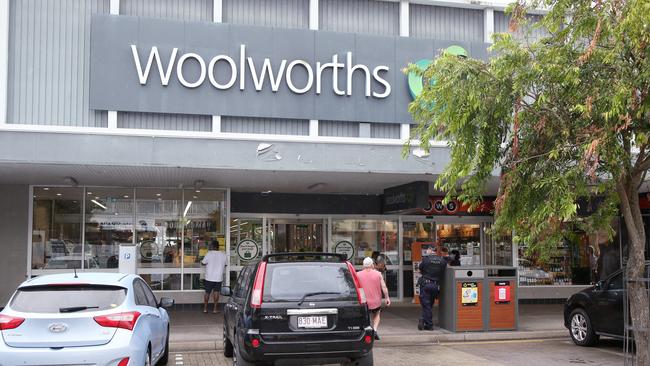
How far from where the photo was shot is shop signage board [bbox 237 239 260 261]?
1712 cm

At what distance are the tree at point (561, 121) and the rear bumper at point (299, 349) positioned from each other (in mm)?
2314

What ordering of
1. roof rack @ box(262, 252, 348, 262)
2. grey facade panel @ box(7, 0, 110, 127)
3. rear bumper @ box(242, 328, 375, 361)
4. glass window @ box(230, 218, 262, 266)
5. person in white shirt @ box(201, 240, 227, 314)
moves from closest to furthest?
rear bumper @ box(242, 328, 375, 361) → roof rack @ box(262, 252, 348, 262) → grey facade panel @ box(7, 0, 110, 127) → person in white shirt @ box(201, 240, 227, 314) → glass window @ box(230, 218, 262, 266)

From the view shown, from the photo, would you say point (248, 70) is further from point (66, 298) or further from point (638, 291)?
point (638, 291)

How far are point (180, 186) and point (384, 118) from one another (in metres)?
5.35

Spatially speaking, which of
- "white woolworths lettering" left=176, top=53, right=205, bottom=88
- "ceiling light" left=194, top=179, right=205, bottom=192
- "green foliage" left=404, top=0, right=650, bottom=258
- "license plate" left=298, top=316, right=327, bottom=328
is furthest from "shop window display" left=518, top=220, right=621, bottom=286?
"license plate" left=298, top=316, right=327, bottom=328

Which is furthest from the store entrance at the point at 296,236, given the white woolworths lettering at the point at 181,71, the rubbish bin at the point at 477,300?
the white woolworths lettering at the point at 181,71

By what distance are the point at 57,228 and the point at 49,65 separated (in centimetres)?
445

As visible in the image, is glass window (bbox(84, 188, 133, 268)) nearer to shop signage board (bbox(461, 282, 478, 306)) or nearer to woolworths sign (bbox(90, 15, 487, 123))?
woolworths sign (bbox(90, 15, 487, 123))

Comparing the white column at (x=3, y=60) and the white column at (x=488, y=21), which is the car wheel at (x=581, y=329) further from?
the white column at (x=3, y=60)

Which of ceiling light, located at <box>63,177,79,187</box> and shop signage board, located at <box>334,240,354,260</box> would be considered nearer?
ceiling light, located at <box>63,177,79,187</box>

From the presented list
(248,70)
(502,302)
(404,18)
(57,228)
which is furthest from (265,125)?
(502,302)

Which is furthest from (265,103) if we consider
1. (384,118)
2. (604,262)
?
(604,262)

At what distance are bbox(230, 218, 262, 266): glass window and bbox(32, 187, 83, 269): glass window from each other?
12.0 ft

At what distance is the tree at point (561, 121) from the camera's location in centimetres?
678
